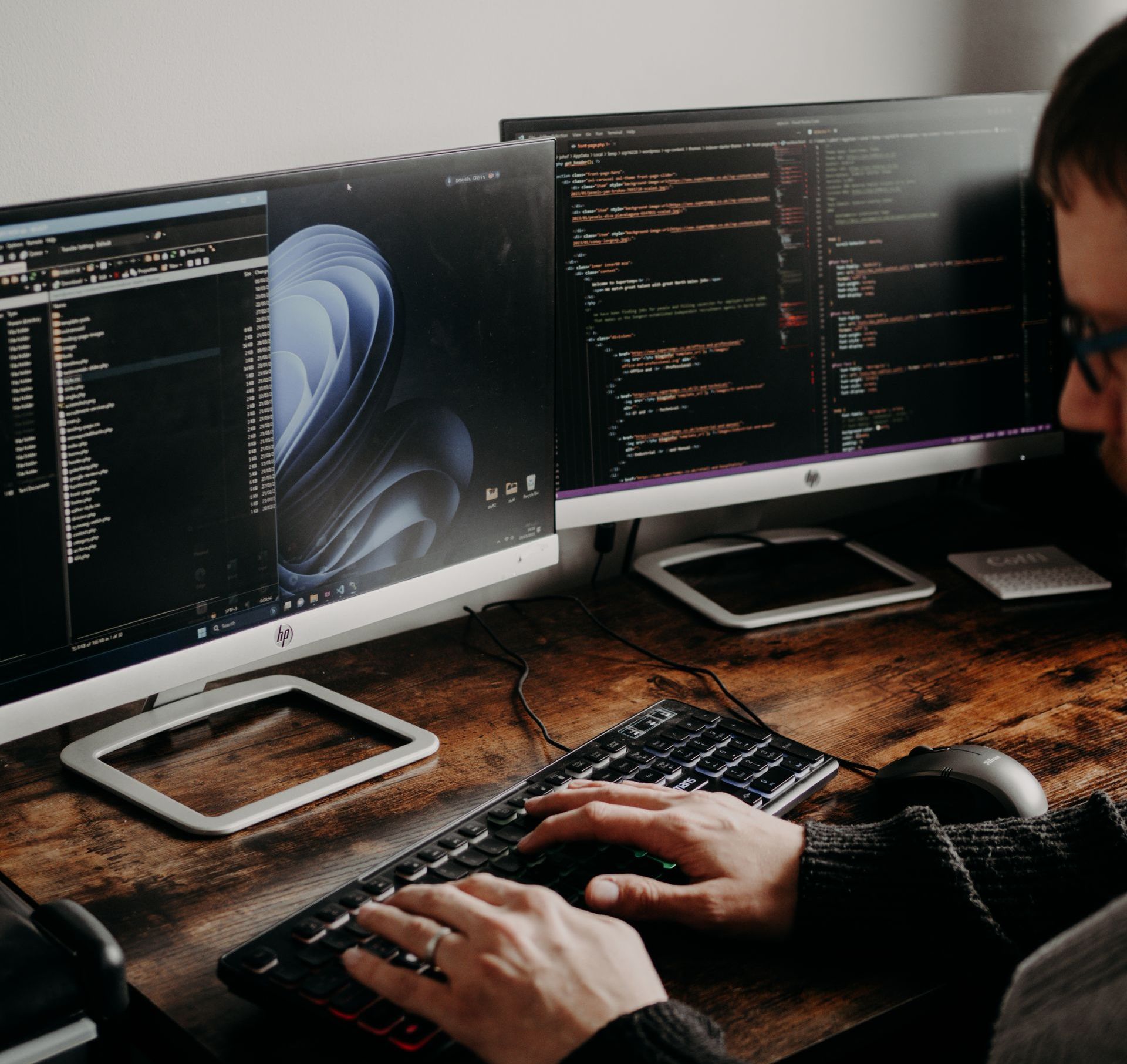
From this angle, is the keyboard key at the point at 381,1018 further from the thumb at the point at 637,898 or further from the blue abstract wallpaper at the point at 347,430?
the blue abstract wallpaper at the point at 347,430

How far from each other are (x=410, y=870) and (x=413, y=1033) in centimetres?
16

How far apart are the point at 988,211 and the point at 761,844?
941mm

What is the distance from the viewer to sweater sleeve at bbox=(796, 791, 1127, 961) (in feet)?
2.96

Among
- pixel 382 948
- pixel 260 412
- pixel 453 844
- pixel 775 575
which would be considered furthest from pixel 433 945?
pixel 775 575

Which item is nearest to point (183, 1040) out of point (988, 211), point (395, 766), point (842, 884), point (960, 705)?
point (395, 766)

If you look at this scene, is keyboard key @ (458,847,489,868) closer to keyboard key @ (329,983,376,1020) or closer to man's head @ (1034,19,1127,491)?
keyboard key @ (329,983,376,1020)

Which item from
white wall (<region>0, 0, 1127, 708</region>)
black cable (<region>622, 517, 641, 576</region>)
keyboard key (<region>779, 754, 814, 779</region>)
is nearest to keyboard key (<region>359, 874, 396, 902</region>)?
keyboard key (<region>779, 754, 814, 779</region>)

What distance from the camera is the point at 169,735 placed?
46.7 inches

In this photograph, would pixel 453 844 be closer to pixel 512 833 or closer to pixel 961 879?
pixel 512 833

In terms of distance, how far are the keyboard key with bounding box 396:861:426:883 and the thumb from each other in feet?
0.40

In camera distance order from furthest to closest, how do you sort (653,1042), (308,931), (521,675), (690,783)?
(521,675) < (690,783) < (308,931) < (653,1042)

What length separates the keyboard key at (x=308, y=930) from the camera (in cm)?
85

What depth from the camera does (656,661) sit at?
1.37 metres

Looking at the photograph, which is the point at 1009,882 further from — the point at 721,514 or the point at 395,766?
the point at 721,514
